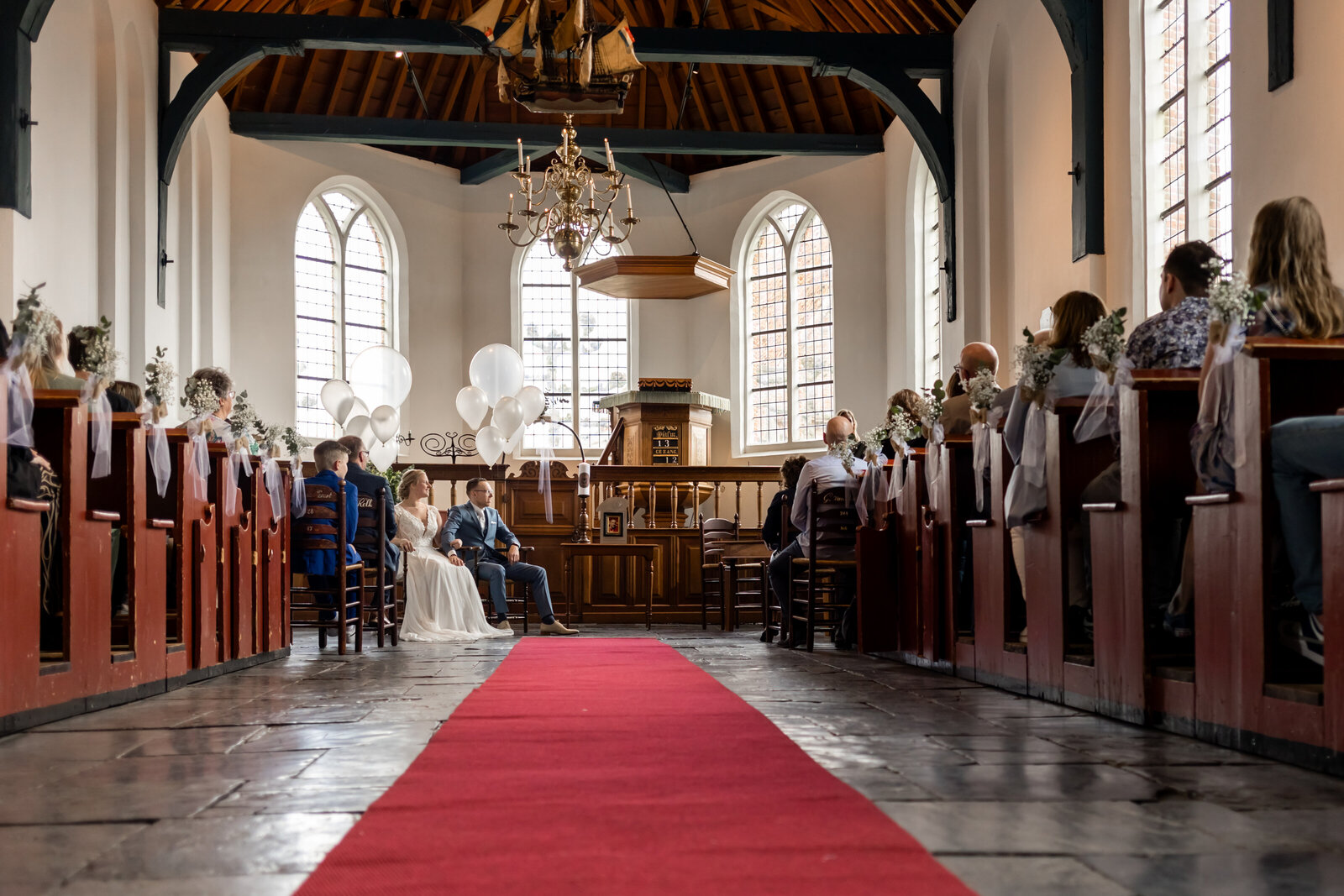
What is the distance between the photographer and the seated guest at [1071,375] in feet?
14.2

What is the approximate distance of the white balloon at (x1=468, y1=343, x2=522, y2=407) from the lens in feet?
44.4

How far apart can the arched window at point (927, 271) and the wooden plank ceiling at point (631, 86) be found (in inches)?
57.5

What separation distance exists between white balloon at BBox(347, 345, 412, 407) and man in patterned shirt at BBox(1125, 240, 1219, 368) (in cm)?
1062

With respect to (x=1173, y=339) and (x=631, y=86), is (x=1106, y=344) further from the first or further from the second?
(x=631, y=86)

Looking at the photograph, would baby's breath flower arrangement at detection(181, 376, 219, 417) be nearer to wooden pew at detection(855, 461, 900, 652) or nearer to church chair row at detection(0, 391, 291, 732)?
church chair row at detection(0, 391, 291, 732)

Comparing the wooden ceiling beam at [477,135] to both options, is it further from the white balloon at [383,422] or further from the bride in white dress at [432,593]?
the bride in white dress at [432,593]

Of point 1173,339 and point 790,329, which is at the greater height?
point 790,329

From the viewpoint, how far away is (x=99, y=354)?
438 centimetres

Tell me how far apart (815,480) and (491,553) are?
9.37 feet

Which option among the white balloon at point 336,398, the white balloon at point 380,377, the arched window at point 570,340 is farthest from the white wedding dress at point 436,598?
the arched window at point 570,340

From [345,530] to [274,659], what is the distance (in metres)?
0.90

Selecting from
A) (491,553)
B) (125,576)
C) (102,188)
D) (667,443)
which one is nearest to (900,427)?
(125,576)

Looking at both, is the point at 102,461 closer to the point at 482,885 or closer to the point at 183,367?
the point at 482,885

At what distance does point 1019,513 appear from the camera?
14.5ft
